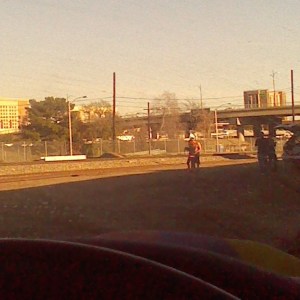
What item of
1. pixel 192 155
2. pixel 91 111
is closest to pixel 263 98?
pixel 91 111

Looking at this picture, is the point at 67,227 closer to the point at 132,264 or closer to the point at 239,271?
the point at 239,271

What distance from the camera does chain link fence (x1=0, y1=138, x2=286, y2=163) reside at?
56.8m

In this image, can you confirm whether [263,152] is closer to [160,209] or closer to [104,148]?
[160,209]

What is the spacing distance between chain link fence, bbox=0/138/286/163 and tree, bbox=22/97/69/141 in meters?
8.42

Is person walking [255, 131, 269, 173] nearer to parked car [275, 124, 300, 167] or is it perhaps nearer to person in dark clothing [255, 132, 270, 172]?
person in dark clothing [255, 132, 270, 172]

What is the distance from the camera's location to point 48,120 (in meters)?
82.3

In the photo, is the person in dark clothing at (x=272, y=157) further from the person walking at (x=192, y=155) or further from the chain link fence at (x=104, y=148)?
the chain link fence at (x=104, y=148)

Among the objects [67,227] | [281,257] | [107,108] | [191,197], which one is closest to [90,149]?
[107,108]

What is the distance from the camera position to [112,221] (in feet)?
40.7

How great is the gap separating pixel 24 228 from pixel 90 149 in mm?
55981

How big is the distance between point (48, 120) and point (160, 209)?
6980 cm

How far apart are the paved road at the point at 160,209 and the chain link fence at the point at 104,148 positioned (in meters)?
38.0

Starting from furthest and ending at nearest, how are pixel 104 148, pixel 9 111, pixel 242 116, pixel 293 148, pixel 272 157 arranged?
1. pixel 9 111
2. pixel 242 116
3. pixel 104 148
4. pixel 293 148
5. pixel 272 157

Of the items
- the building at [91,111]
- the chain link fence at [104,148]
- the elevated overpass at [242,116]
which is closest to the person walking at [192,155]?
the chain link fence at [104,148]
